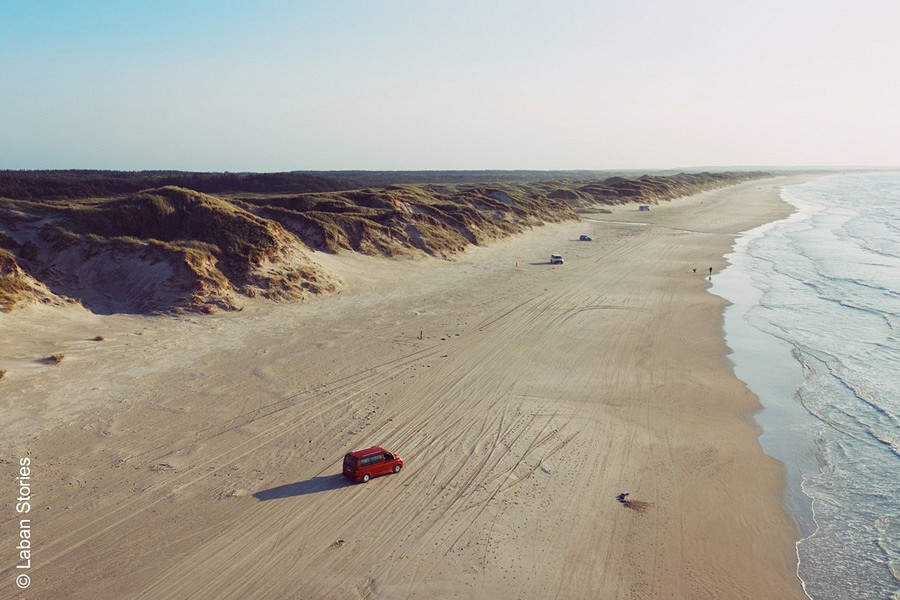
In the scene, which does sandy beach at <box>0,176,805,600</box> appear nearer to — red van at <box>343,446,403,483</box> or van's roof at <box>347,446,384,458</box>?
red van at <box>343,446,403,483</box>

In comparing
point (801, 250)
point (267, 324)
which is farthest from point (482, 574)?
point (801, 250)

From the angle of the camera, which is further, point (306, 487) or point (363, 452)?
point (363, 452)

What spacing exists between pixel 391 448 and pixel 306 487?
11.1 ft

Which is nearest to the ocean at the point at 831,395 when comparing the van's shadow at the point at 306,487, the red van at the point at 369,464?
the red van at the point at 369,464

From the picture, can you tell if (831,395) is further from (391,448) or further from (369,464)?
(369,464)

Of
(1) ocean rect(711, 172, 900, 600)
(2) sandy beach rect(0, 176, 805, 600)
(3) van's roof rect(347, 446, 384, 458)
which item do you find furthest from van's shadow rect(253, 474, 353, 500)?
(1) ocean rect(711, 172, 900, 600)

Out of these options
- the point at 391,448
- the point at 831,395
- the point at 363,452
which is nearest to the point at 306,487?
the point at 363,452

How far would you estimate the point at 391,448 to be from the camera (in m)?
19.4

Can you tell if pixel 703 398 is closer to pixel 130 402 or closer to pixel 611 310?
Answer: pixel 611 310

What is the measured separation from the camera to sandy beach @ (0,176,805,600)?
13711mm

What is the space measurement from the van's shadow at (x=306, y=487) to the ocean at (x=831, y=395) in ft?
42.2

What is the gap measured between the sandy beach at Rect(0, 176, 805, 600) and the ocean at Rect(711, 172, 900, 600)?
96cm

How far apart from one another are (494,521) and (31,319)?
2746 cm

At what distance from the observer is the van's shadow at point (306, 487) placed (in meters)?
16.5
